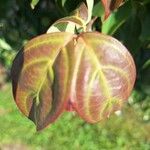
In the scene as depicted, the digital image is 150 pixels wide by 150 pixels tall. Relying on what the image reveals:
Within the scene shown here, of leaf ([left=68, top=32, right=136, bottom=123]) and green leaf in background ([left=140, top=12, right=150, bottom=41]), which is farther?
green leaf in background ([left=140, top=12, right=150, bottom=41])

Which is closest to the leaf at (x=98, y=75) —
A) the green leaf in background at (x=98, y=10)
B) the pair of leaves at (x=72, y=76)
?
the pair of leaves at (x=72, y=76)

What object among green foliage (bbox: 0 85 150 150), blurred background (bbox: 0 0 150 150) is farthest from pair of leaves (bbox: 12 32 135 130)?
green foliage (bbox: 0 85 150 150)

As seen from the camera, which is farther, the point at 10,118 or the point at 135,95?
the point at 135,95

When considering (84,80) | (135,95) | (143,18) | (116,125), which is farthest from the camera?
(135,95)

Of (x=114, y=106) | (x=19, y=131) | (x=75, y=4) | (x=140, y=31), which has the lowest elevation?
(x=19, y=131)

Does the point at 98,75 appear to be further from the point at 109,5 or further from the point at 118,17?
the point at 118,17

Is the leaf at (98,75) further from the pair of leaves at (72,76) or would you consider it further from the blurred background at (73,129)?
the blurred background at (73,129)

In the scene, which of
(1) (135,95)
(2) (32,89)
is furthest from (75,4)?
(1) (135,95)

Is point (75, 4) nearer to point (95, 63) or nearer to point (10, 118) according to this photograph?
point (95, 63)

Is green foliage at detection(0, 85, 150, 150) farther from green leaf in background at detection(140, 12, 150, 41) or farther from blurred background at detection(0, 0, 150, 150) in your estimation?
green leaf in background at detection(140, 12, 150, 41)
